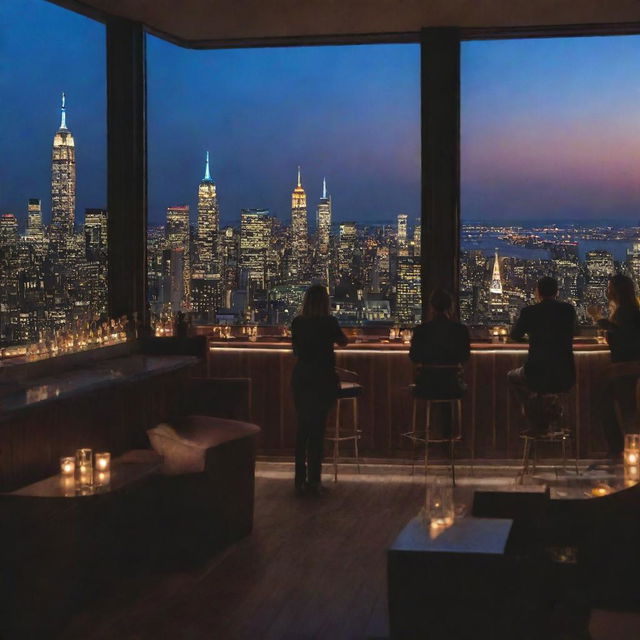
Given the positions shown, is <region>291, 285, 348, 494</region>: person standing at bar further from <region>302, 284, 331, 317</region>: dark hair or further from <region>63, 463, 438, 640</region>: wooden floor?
<region>63, 463, 438, 640</region>: wooden floor

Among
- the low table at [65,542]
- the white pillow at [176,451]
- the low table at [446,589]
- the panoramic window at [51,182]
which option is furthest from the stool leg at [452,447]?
the low table at [446,589]

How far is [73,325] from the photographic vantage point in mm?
7137

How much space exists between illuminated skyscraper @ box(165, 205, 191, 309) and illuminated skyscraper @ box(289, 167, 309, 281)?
953mm

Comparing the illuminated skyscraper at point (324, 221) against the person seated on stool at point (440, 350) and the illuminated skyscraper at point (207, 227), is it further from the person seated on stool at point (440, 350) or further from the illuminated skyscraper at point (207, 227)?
the person seated on stool at point (440, 350)

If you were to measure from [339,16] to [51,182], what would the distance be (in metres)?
2.70

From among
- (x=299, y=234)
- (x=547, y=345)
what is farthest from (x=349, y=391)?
(x=299, y=234)

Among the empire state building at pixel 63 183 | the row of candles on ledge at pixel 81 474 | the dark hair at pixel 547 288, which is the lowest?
the row of candles on ledge at pixel 81 474

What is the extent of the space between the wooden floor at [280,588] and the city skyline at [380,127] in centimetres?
335

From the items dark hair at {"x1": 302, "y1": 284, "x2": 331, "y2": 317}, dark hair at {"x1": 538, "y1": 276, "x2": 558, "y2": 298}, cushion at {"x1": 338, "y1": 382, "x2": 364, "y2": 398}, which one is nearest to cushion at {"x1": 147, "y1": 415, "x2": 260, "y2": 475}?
dark hair at {"x1": 302, "y1": 284, "x2": 331, "y2": 317}

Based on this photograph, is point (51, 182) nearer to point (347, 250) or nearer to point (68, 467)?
point (347, 250)

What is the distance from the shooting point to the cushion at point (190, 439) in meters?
5.98

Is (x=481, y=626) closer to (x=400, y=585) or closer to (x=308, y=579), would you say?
(x=400, y=585)

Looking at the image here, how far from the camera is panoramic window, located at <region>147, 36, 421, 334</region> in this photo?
945 cm

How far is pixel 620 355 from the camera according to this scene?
8312 mm
